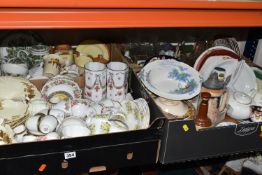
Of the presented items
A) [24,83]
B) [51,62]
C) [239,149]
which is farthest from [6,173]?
[239,149]

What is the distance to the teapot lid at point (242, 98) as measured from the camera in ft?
3.13

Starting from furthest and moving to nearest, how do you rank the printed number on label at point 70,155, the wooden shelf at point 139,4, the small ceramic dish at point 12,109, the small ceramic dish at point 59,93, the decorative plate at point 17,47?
1. the decorative plate at point 17,47
2. the small ceramic dish at point 59,93
3. the small ceramic dish at point 12,109
4. the printed number on label at point 70,155
5. the wooden shelf at point 139,4

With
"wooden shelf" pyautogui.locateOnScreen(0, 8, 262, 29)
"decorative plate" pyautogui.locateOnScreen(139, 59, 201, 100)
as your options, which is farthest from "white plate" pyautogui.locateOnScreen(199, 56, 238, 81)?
"wooden shelf" pyautogui.locateOnScreen(0, 8, 262, 29)

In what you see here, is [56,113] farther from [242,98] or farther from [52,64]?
[242,98]

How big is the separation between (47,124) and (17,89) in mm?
181

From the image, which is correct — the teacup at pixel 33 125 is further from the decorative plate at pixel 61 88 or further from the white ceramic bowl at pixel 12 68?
the white ceramic bowl at pixel 12 68

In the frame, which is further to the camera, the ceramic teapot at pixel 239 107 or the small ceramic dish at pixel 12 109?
the ceramic teapot at pixel 239 107

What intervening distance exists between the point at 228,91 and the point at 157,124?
32cm

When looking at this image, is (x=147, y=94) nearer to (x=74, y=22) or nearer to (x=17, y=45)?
(x=74, y=22)

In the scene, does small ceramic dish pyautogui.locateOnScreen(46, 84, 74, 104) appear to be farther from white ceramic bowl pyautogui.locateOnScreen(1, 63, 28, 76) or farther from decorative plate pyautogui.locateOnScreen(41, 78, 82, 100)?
white ceramic bowl pyautogui.locateOnScreen(1, 63, 28, 76)

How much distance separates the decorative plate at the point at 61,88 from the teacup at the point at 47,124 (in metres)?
0.13

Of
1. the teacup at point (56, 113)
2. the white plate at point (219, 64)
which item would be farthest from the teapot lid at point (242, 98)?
the teacup at point (56, 113)

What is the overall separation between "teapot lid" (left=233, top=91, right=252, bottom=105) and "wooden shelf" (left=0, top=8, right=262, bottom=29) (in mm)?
243

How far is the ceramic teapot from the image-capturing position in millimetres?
946
